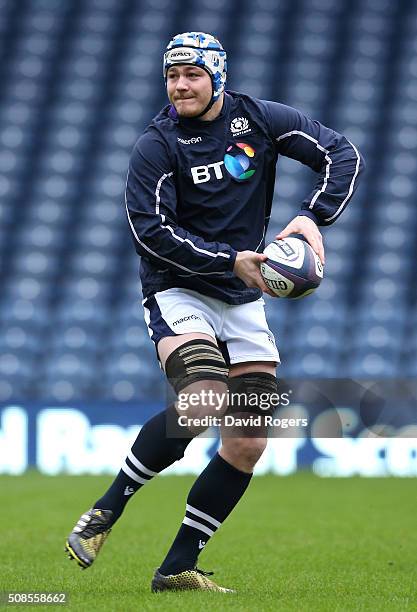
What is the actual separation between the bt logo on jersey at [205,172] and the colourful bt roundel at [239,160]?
0.12 ft

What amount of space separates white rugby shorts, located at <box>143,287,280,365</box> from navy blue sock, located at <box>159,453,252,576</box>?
1.44ft

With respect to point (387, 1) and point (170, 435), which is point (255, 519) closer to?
point (170, 435)

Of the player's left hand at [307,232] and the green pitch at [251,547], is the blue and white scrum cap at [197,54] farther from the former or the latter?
the green pitch at [251,547]

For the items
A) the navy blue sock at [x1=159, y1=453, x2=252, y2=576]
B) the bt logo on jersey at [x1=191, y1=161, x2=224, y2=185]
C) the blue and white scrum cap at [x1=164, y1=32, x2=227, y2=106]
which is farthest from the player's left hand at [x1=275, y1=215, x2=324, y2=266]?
the navy blue sock at [x1=159, y1=453, x2=252, y2=576]

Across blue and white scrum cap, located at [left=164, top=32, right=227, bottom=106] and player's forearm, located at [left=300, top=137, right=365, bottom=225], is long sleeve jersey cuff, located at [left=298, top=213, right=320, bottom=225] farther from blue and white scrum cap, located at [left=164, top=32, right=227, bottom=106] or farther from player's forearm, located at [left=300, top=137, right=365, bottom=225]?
blue and white scrum cap, located at [left=164, top=32, right=227, bottom=106]

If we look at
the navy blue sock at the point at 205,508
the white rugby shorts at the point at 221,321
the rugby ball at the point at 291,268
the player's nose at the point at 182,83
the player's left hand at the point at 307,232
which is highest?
the player's nose at the point at 182,83

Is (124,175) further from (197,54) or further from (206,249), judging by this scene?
(206,249)

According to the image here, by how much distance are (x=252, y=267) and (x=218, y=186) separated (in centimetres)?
42

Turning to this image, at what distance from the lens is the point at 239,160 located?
186 inches

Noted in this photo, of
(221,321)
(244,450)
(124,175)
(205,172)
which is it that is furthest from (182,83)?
(124,175)

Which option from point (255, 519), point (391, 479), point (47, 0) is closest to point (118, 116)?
point (47, 0)

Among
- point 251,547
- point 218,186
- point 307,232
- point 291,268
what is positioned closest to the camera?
point 291,268

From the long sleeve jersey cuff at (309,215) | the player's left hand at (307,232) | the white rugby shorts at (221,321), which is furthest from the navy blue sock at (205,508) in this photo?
the long sleeve jersey cuff at (309,215)

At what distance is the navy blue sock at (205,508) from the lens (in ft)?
15.1
